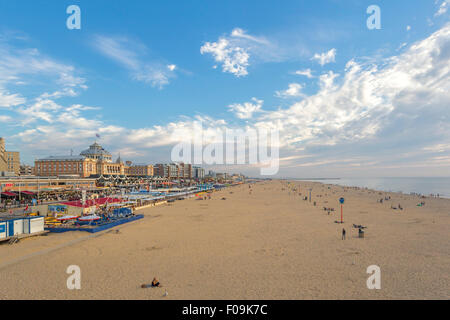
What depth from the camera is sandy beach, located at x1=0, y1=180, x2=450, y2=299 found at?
1112cm

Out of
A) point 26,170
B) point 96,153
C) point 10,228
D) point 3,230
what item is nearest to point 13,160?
point 26,170

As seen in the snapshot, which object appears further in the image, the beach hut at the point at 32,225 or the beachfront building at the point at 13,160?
the beachfront building at the point at 13,160

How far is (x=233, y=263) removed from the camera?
14617 millimetres

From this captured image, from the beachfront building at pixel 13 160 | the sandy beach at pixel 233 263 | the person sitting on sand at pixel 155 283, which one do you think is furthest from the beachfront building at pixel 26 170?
the person sitting on sand at pixel 155 283

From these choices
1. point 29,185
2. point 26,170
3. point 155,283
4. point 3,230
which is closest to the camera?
point 155,283

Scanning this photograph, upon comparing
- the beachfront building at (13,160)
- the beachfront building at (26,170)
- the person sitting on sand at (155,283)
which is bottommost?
the person sitting on sand at (155,283)

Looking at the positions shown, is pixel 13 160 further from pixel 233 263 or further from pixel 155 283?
pixel 233 263

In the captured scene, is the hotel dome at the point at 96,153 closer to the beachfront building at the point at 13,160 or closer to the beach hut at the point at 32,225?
the beachfront building at the point at 13,160

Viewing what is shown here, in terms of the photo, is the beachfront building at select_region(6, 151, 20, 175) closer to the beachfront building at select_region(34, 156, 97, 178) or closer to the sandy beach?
the beachfront building at select_region(34, 156, 97, 178)

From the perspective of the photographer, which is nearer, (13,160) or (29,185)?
(29,185)

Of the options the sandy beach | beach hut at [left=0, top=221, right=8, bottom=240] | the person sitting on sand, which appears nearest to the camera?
the sandy beach

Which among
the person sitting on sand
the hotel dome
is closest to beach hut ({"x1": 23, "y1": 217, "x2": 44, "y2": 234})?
the person sitting on sand

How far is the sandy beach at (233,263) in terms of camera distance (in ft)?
36.5
